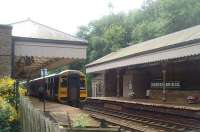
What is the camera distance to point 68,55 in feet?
38.9

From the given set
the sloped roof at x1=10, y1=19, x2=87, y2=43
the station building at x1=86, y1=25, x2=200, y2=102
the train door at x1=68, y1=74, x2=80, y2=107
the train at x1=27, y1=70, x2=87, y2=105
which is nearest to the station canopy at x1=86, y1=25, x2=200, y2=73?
the station building at x1=86, y1=25, x2=200, y2=102

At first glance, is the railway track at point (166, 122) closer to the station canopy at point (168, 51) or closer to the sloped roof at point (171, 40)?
the station canopy at point (168, 51)

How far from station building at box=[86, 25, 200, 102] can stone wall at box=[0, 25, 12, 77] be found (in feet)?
26.0

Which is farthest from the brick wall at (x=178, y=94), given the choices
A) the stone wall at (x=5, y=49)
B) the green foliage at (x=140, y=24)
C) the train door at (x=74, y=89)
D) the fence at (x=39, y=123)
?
the green foliage at (x=140, y=24)

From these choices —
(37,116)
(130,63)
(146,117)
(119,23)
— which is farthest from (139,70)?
(119,23)

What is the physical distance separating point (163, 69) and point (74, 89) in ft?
22.5

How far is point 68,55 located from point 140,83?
14.1 m

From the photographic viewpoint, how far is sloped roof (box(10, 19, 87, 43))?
11516mm

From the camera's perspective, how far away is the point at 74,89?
1007 inches

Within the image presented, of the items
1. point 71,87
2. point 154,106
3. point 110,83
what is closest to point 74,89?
point 71,87

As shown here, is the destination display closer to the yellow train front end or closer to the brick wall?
the brick wall

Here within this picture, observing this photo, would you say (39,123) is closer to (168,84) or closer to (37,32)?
(37,32)

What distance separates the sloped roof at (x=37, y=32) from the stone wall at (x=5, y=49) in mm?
724

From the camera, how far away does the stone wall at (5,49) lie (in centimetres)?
1048
